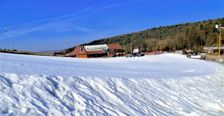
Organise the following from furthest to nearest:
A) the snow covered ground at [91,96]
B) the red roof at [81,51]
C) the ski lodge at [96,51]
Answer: the red roof at [81,51]
the ski lodge at [96,51]
the snow covered ground at [91,96]

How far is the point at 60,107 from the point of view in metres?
11.1

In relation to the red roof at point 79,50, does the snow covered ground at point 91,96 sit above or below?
above

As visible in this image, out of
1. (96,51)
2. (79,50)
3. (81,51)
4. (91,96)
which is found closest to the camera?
(91,96)

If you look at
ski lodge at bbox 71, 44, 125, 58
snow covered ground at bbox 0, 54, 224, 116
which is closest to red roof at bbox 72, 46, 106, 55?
ski lodge at bbox 71, 44, 125, 58

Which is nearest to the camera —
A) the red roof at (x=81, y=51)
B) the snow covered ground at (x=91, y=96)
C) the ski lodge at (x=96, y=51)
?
the snow covered ground at (x=91, y=96)

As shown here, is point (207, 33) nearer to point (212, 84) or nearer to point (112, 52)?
point (112, 52)

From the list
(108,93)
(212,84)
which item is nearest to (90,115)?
(108,93)

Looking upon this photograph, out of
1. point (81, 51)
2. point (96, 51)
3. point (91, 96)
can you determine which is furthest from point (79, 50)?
point (91, 96)

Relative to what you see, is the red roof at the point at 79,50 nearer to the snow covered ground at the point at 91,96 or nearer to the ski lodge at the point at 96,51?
the ski lodge at the point at 96,51

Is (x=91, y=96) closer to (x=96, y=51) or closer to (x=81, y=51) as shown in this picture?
(x=81, y=51)

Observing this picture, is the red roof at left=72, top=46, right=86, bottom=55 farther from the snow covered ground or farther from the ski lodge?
the snow covered ground

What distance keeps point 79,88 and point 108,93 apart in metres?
1.08

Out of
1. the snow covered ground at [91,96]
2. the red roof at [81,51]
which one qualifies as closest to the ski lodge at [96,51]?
the red roof at [81,51]

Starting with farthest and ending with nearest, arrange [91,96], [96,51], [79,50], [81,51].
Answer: [79,50], [96,51], [81,51], [91,96]
